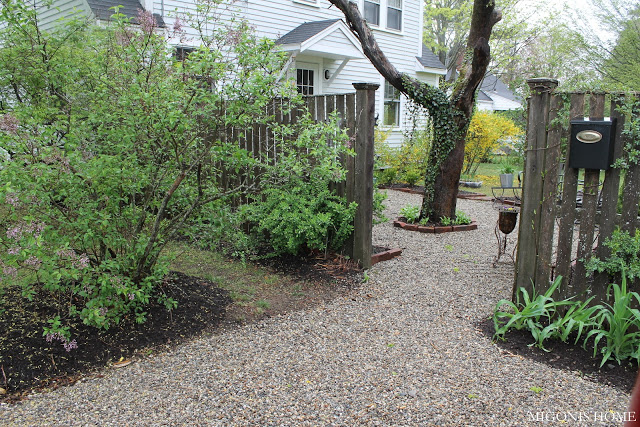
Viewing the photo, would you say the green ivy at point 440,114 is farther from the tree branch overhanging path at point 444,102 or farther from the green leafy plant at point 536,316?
the green leafy plant at point 536,316

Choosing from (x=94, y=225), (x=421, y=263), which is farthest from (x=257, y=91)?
(x=421, y=263)

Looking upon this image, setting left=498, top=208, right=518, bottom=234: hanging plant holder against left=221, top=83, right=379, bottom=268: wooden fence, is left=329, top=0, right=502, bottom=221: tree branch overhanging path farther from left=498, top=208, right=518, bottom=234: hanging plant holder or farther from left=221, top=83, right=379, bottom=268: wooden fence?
left=221, top=83, right=379, bottom=268: wooden fence

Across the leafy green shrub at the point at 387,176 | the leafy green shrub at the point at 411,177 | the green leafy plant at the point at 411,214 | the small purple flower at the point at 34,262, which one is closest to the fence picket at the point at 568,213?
the small purple flower at the point at 34,262

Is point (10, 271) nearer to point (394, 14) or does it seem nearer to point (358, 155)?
point (358, 155)

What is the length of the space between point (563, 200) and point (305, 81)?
1091 cm

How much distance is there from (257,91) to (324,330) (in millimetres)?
1830

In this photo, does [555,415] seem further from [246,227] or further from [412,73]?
[412,73]

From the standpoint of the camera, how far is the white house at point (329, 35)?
10438 millimetres

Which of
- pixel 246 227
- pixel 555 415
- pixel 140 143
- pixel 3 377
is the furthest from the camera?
pixel 246 227

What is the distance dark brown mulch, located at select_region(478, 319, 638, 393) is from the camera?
9.64ft

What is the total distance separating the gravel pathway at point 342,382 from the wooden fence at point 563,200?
2.29 feet

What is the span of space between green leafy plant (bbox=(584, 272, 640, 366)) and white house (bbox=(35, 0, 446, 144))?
25.4ft

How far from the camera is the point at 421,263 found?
18.2ft

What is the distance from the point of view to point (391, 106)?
663 inches
